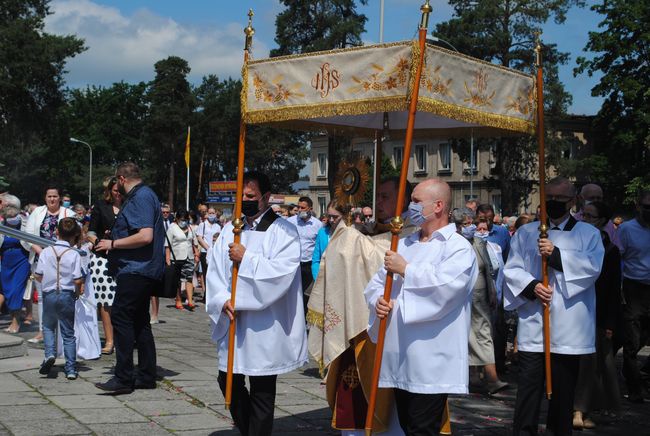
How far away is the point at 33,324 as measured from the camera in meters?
13.2

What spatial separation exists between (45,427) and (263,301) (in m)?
2.12

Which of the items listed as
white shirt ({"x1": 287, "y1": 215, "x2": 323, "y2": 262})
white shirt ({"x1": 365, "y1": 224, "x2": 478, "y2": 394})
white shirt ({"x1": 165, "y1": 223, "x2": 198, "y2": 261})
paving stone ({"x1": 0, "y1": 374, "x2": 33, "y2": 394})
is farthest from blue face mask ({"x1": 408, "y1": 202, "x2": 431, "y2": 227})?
white shirt ({"x1": 165, "y1": 223, "x2": 198, "y2": 261})

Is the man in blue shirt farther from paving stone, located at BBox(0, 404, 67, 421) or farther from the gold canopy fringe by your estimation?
the gold canopy fringe

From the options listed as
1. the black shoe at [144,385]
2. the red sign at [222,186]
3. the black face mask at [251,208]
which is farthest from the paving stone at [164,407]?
the red sign at [222,186]

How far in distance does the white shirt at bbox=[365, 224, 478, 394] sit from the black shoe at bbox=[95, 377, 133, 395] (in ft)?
11.4

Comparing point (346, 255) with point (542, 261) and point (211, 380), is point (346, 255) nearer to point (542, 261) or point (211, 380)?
point (542, 261)

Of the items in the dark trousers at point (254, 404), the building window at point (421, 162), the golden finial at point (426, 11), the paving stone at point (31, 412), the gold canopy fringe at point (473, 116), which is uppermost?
the building window at point (421, 162)

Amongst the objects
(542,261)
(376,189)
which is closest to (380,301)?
(376,189)

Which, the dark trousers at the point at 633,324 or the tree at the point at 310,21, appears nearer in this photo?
the dark trousers at the point at 633,324

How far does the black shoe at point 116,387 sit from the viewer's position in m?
7.79

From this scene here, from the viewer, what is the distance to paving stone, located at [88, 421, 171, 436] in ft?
21.0

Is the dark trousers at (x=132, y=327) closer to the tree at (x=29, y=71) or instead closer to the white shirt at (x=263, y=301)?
the white shirt at (x=263, y=301)

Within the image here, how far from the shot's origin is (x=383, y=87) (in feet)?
18.4

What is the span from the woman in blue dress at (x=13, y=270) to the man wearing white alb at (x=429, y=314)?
8.32 meters
